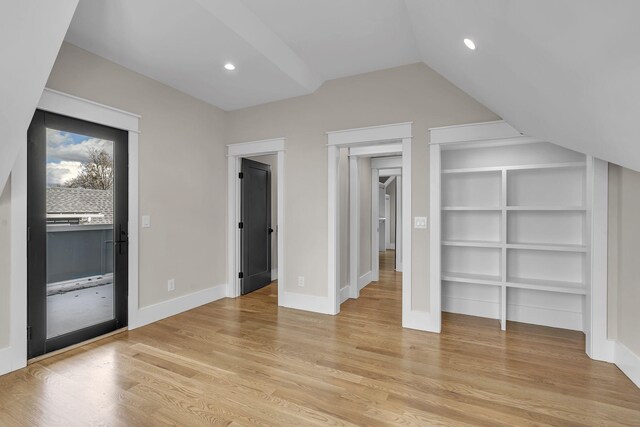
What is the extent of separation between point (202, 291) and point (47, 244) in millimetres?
1867

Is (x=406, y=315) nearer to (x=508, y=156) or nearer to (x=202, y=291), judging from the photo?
(x=508, y=156)

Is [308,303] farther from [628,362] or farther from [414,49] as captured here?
[414,49]

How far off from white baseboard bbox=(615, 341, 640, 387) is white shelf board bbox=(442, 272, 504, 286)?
1011 mm

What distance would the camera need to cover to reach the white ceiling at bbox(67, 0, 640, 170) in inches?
47.3

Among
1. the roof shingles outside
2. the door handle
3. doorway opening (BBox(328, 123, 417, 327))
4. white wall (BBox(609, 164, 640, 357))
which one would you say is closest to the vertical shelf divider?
white wall (BBox(609, 164, 640, 357))

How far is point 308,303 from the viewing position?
392 centimetres

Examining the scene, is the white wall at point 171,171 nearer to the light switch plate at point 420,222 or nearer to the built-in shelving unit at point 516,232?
the light switch plate at point 420,222

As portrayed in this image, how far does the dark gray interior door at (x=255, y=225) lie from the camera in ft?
15.3

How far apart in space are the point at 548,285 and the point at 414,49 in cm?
279

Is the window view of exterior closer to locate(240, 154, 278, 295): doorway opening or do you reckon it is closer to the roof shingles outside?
the roof shingles outside

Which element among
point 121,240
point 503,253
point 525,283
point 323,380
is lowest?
point 323,380

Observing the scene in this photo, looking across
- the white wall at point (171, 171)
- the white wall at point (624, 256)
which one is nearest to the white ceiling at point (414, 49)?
the white wall at point (171, 171)

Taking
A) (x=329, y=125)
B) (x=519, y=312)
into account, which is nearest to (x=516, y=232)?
(x=519, y=312)

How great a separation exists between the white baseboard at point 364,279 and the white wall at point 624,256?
9.61 feet
